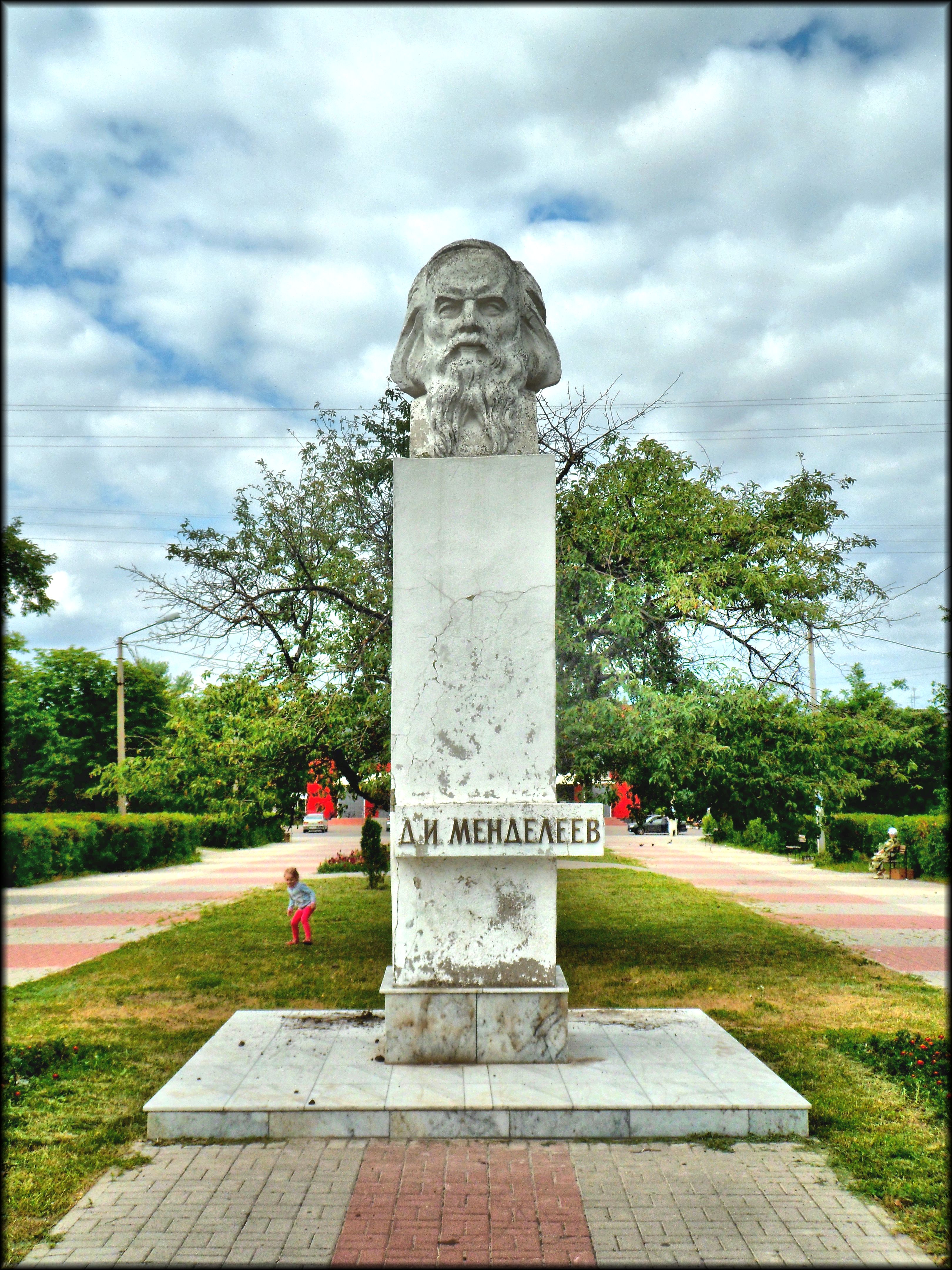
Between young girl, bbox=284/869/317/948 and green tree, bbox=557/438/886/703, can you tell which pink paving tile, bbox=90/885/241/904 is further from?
green tree, bbox=557/438/886/703

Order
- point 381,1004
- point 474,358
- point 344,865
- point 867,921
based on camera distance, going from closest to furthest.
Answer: point 474,358, point 381,1004, point 867,921, point 344,865

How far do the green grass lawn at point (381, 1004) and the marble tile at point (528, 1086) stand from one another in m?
1.56

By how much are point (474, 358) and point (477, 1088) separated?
189 inches

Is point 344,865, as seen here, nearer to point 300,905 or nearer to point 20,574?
point 300,905

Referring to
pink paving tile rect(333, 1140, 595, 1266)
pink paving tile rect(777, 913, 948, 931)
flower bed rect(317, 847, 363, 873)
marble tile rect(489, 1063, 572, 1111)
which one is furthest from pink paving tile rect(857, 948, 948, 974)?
flower bed rect(317, 847, 363, 873)

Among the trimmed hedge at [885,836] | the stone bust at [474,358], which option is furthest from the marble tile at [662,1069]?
the trimmed hedge at [885,836]

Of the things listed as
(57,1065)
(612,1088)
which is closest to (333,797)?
(57,1065)

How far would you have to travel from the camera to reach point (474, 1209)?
4.64 metres

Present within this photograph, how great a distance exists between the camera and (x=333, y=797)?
448 inches

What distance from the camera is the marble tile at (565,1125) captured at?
18.1 feet

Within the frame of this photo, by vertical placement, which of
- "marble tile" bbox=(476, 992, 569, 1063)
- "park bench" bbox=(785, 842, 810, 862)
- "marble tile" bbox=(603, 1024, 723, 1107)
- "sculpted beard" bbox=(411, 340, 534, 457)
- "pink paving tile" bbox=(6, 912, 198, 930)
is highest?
"sculpted beard" bbox=(411, 340, 534, 457)

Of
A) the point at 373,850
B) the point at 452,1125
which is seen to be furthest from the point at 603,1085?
the point at 373,850

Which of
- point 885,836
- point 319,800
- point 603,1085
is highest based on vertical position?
point 319,800

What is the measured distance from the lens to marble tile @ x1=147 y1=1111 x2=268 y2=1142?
5.58 m
